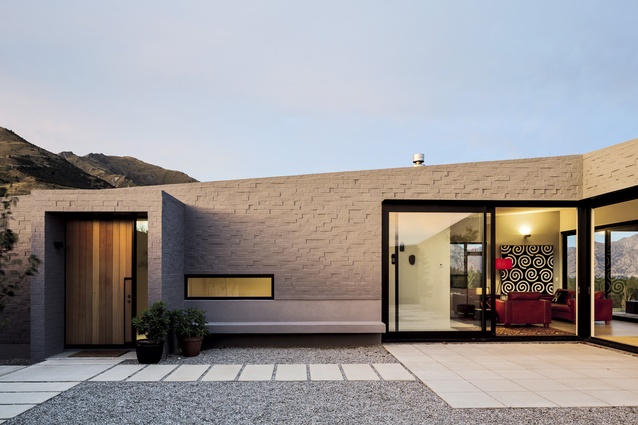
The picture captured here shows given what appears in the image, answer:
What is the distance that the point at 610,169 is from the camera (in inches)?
316

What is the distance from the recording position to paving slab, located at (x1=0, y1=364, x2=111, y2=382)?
19.5 ft

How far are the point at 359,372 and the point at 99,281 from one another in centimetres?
429

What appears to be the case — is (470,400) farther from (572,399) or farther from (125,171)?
(125,171)

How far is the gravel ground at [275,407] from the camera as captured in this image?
4.46 meters

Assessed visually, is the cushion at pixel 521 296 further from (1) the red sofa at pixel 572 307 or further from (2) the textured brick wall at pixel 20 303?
(2) the textured brick wall at pixel 20 303

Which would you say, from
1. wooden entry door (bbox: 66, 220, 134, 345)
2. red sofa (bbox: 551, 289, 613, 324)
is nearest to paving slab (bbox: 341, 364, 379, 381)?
wooden entry door (bbox: 66, 220, 134, 345)

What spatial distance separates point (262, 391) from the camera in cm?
543

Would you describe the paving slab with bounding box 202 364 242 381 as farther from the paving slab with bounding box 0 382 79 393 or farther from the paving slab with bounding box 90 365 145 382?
the paving slab with bounding box 0 382 79 393

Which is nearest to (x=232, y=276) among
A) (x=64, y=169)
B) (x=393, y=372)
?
(x=393, y=372)

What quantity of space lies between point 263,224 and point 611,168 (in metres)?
5.64

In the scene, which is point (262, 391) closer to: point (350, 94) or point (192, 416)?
point (192, 416)

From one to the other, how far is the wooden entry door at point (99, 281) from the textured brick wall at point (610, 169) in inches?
295

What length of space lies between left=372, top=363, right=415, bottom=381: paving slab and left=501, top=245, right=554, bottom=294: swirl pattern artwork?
8157 millimetres

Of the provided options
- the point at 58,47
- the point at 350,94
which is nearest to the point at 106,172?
the point at 58,47
